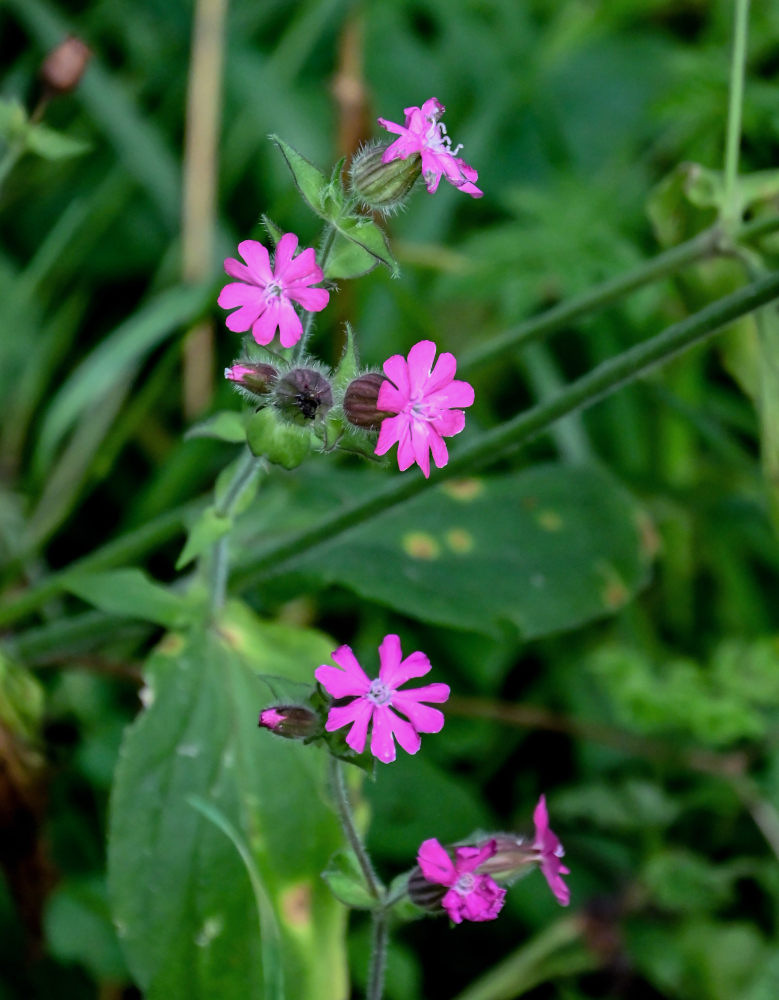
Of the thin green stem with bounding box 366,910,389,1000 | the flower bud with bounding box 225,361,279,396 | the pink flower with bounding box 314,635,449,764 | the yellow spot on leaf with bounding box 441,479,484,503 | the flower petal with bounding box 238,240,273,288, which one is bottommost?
the thin green stem with bounding box 366,910,389,1000

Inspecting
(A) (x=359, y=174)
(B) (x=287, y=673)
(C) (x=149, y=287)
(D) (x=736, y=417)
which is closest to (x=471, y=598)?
(B) (x=287, y=673)

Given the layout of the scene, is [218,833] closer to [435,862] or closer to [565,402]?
[435,862]

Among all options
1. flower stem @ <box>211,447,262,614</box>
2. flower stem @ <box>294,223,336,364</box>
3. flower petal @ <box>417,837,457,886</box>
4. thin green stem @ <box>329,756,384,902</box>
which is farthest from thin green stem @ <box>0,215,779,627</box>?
flower petal @ <box>417,837,457,886</box>

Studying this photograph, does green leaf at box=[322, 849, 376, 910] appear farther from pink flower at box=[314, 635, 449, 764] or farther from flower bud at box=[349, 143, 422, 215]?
flower bud at box=[349, 143, 422, 215]

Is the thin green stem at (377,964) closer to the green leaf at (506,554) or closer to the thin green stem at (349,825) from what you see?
the thin green stem at (349,825)

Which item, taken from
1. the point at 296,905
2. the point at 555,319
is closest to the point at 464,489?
the point at 555,319
